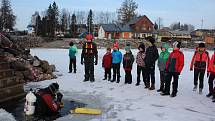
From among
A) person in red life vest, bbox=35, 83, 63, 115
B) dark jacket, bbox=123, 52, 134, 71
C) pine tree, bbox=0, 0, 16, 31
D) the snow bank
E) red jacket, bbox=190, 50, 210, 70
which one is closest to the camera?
the snow bank

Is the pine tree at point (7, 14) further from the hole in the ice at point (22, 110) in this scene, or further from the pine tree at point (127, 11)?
the hole in the ice at point (22, 110)

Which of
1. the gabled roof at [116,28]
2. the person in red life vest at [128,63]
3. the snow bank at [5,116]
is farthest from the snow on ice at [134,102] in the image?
the gabled roof at [116,28]

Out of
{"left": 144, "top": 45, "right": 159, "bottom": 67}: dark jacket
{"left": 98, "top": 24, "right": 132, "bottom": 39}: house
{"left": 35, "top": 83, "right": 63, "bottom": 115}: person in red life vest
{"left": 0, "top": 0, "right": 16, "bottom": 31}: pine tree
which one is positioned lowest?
{"left": 35, "top": 83, "right": 63, "bottom": 115}: person in red life vest

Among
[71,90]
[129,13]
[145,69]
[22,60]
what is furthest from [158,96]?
[129,13]

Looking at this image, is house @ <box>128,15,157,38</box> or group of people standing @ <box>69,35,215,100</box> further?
house @ <box>128,15,157,38</box>

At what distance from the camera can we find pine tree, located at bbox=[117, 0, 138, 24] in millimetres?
84938

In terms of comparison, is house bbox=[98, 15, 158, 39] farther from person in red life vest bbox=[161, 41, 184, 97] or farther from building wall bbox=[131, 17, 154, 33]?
person in red life vest bbox=[161, 41, 184, 97]

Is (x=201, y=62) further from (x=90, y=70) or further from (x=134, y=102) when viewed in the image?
(x=90, y=70)

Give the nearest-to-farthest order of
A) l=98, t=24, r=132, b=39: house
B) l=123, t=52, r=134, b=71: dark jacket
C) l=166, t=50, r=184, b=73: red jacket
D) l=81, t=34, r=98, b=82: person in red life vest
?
l=166, t=50, r=184, b=73: red jacket < l=123, t=52, r=134, b=71: dark jacket < l=81, t=34, r=98, b=82: person in red life vest < l=98, t=24, r=132, b=39: house

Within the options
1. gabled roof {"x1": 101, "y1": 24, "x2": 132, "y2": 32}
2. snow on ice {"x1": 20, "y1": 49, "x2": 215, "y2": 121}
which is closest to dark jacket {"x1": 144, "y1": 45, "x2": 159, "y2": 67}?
snow on ice {"x1": 20, "y1": 49, "x2": 215, "y2": 121}

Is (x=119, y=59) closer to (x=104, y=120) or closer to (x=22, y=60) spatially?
(x=22, y=60)

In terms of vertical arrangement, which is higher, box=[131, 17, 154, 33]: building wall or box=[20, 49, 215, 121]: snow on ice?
box=[131, 17, 154, 33]: building wall

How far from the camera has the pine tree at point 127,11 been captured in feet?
279

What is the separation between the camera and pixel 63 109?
8234mm
